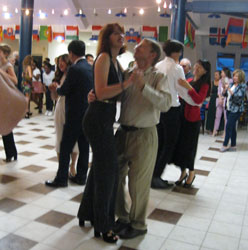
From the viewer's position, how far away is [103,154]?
2.38m

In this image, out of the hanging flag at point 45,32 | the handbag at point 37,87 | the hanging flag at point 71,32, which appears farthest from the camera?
the hanging flag at point 45,32

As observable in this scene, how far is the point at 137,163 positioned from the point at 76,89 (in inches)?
A: 51.4

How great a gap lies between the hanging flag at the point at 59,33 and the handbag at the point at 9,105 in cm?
1202

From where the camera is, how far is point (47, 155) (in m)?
5.09

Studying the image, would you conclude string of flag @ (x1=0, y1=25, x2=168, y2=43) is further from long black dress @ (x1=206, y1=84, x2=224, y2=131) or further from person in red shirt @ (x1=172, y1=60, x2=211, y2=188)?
person in red shirt @ (x1=172, y1=60, x2=211, y2=188)

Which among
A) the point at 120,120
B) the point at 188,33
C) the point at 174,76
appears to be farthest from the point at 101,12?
the point at 120,120

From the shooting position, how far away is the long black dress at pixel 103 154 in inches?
92.6

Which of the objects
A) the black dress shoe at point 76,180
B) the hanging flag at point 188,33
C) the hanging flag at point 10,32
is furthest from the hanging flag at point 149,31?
the black dress shoe at point 76,180

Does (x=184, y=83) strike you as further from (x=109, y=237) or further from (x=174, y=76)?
(x=109, y=237)

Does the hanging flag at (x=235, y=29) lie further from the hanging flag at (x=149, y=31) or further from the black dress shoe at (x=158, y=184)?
the black dress shoe at (x=158, y=184)

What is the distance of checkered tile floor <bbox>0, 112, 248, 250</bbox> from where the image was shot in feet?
8.48

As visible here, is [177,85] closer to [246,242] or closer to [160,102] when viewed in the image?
[160,102]

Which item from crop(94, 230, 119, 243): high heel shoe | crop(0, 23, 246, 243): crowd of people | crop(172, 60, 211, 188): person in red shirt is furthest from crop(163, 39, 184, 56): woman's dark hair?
crop(94, 230, 119, 243): high heel shoe

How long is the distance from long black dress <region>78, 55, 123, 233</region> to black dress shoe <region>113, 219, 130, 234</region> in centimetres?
16
